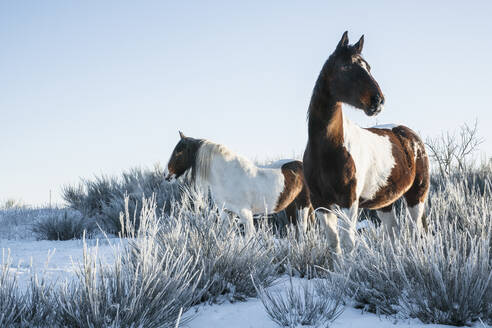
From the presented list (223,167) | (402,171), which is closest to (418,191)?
(402,171)

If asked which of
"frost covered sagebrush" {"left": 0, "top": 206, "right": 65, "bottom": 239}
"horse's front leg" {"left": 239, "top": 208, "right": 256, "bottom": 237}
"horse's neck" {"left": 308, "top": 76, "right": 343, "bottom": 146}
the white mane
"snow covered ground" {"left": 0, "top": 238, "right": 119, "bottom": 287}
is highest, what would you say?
"horse's neck" {"left": 308, "top": 76, "right": 343, "bottom": 146}

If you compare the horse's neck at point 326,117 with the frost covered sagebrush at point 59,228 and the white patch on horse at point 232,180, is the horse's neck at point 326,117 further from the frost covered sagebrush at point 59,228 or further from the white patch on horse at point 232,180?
the frost covered sagebrush at point 59,228

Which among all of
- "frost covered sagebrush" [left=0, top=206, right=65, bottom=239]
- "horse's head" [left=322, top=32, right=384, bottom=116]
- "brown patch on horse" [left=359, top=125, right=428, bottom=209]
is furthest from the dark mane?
"frost covered sagebrush" [left=0, top=206, right=65, bottom=239]

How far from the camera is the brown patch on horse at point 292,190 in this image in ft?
20.2

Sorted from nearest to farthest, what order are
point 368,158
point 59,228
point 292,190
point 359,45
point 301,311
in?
point 301,311
point 359,45
point 368,158
point 292,190
point 59,228

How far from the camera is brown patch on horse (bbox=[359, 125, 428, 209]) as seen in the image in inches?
146

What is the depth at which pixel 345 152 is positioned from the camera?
10.8 feet

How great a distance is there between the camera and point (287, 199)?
619 cm

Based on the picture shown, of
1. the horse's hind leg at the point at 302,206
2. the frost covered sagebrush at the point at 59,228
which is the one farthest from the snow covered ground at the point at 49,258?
the horse's hind leg at the point at 302,206

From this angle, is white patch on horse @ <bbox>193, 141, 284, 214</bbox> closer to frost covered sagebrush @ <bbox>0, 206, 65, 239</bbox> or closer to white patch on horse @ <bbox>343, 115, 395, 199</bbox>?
white patch on horse @ <bbox>343, 115, 395, 199</bbox>

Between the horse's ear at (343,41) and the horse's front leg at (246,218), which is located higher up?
the horse's ear at (343,41)

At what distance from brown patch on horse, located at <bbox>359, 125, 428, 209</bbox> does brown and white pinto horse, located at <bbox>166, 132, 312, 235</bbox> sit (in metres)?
2.00

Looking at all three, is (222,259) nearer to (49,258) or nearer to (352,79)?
(49,258)

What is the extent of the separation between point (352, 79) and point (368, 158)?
→ 0.77 metres
